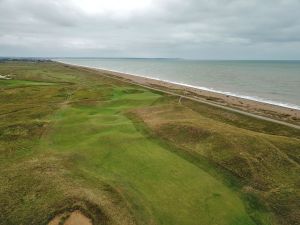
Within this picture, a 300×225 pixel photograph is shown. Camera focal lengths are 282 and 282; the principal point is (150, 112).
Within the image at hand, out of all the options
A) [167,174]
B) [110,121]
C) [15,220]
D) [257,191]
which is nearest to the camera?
[15,220]

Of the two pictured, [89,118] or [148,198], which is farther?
[89,118]

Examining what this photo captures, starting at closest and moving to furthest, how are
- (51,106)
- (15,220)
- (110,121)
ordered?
1. (15,220)
2. (110,121)
3. (51,106)

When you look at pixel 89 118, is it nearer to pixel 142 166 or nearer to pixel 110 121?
pixel 110 121

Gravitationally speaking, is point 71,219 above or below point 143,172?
below

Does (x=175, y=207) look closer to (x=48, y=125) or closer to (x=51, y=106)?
(x=48, y=125)

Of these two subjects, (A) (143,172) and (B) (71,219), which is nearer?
(B) (71,219)

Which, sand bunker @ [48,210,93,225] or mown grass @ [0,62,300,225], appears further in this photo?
mown grass @ [0,62,300,225]

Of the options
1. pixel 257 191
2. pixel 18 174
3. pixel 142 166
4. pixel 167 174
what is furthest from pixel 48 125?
pixel 257 191
